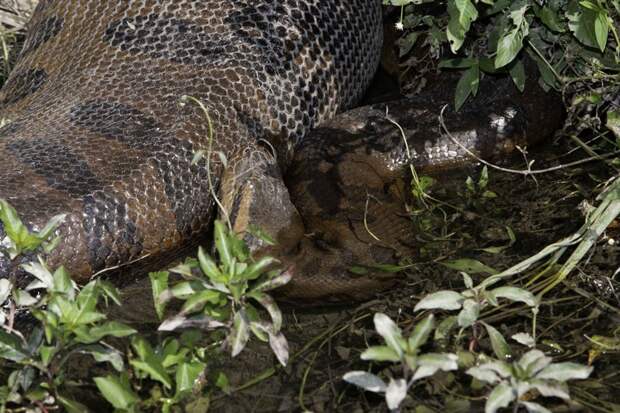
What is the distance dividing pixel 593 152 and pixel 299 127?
1512 mm

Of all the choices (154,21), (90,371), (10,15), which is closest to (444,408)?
(90,371)

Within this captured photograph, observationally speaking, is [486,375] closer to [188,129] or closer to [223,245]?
[223,245]

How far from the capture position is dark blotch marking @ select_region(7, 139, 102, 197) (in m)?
4.59

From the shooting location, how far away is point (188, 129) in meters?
4.89

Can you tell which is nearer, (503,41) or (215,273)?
(215,273)

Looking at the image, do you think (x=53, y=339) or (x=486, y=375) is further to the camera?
(x=53, y=339)

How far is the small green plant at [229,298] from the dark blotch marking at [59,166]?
4.43ft

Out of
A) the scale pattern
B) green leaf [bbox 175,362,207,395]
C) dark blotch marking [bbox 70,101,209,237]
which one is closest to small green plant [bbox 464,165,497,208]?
the scale pattern

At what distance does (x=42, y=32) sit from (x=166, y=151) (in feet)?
4.37

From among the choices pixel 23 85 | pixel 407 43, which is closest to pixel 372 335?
pixel 407 43

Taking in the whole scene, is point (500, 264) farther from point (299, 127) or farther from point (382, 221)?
point (299, 127)

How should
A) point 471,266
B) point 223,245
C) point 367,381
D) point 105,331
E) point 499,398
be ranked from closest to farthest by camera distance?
1. point 499,398
2. point 367,381
3. point 105,331
4. point 223,245
5. point 471,266

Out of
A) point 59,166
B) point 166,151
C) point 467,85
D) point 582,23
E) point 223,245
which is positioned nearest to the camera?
point 223,245

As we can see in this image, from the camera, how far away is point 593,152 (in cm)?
484
